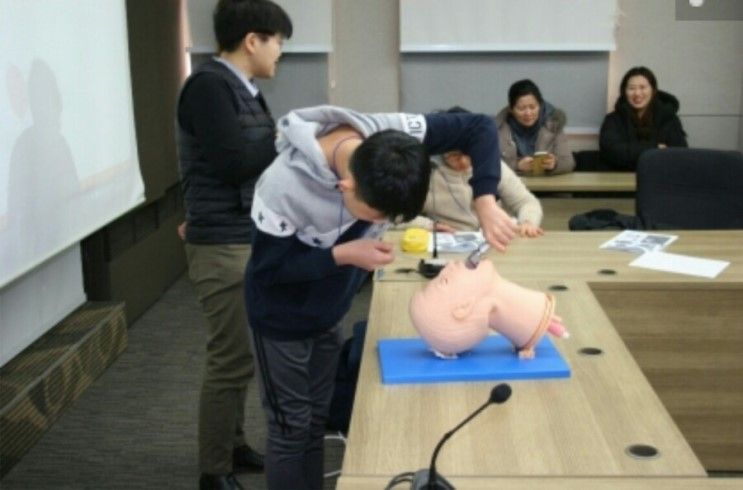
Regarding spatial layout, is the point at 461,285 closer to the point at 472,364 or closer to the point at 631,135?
the point at 472,364

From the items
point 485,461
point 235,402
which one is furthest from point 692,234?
point 485,461

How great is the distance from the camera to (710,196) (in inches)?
133

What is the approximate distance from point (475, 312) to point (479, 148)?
36 centimetres

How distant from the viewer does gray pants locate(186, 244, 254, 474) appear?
7.41 feet

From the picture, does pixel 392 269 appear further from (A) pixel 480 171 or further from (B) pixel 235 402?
(A) pixel 480 171

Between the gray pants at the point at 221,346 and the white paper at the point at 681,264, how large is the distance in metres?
1.16

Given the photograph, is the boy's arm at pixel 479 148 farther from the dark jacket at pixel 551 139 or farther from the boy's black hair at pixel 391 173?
the dark jacket at pixel 551 139

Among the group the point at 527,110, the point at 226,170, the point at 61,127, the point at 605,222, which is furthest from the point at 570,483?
the point at 527,110

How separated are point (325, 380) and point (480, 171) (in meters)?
0.61

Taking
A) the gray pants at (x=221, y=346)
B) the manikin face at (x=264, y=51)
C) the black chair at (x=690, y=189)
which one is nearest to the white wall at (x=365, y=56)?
the black chair at (x=690, y=189)

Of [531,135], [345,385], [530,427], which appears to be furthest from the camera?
[531,135]

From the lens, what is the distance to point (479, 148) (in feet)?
5.88

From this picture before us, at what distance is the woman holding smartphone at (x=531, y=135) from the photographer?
15.2 ft

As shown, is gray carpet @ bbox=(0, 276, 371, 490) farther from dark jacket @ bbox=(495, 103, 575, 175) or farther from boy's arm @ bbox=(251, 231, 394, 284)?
dark jacket @ bbox=(495, 103, 575, 175)
